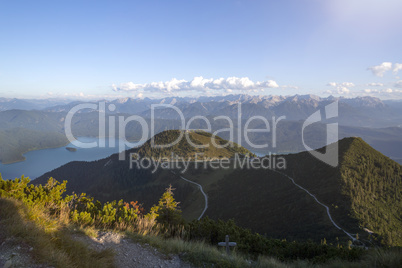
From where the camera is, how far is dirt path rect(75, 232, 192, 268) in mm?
6883

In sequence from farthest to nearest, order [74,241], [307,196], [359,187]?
1. [307,196]
2. [359,187]
3. [74,241]

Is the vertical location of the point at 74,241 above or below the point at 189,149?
above

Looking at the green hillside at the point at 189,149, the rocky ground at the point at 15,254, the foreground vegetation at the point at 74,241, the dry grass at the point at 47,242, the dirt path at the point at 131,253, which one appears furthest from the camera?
the green hillside at the point at 189,149

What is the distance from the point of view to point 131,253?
7293 millimetres

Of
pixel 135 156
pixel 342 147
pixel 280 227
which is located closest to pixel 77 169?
pixel 135 156

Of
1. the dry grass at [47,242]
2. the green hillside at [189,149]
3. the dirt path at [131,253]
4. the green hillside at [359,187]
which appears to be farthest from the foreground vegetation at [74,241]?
the green hillside at [189,149]

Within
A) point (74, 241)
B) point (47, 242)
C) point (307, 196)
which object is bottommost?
point (307, 196)

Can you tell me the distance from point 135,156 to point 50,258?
17691cm

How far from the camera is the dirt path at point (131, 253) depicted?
6883 millimetres

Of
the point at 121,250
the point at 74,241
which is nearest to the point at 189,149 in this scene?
the point at 121,250

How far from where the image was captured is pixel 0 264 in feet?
14.4

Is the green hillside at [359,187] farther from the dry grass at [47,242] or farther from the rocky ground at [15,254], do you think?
the rocky ground at [15,254]

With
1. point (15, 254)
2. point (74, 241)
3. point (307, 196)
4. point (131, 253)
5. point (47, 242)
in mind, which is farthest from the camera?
point (307, 196)

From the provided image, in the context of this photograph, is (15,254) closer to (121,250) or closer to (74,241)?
(74,241)
